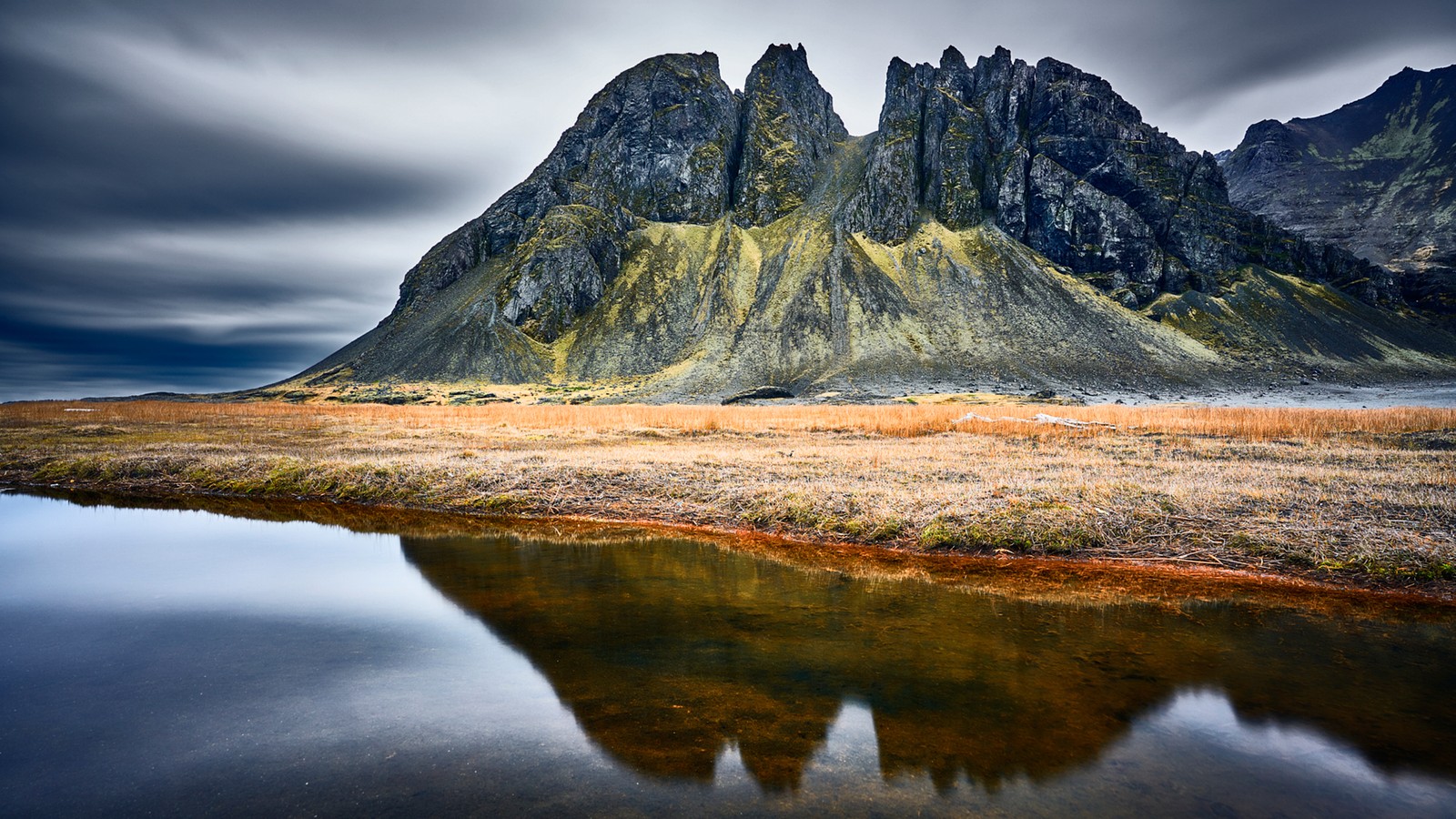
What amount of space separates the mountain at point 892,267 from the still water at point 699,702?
92.2m

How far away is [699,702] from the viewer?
672 cm

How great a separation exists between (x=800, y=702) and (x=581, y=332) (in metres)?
140

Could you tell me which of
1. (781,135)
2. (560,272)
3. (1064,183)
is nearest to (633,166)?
(781,135)

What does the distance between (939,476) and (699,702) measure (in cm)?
1364

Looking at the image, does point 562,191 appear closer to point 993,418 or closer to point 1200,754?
point 993,418

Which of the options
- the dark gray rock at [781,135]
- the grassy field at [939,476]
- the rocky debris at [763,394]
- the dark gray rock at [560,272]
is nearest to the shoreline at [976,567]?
the grassy field at [939,476]

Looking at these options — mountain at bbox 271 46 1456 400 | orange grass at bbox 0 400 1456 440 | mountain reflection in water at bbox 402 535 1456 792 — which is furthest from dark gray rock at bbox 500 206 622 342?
mountain reflection in water at bbox 402 535 1456 792

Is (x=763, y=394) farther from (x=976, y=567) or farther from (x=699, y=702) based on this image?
(x=699, y=702)

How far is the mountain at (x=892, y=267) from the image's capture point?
114938 millimetres

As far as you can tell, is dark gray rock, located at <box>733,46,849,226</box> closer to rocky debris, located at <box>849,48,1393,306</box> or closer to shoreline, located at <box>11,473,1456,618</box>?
rocky debris, located at <box>849,48,1393,306</box>

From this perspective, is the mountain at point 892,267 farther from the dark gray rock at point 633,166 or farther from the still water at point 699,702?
the still water at point 699,702

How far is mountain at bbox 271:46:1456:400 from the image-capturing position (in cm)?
11494

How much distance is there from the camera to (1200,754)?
5.77 metres

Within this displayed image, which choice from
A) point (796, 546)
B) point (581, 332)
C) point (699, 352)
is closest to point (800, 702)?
point (796, 546)
